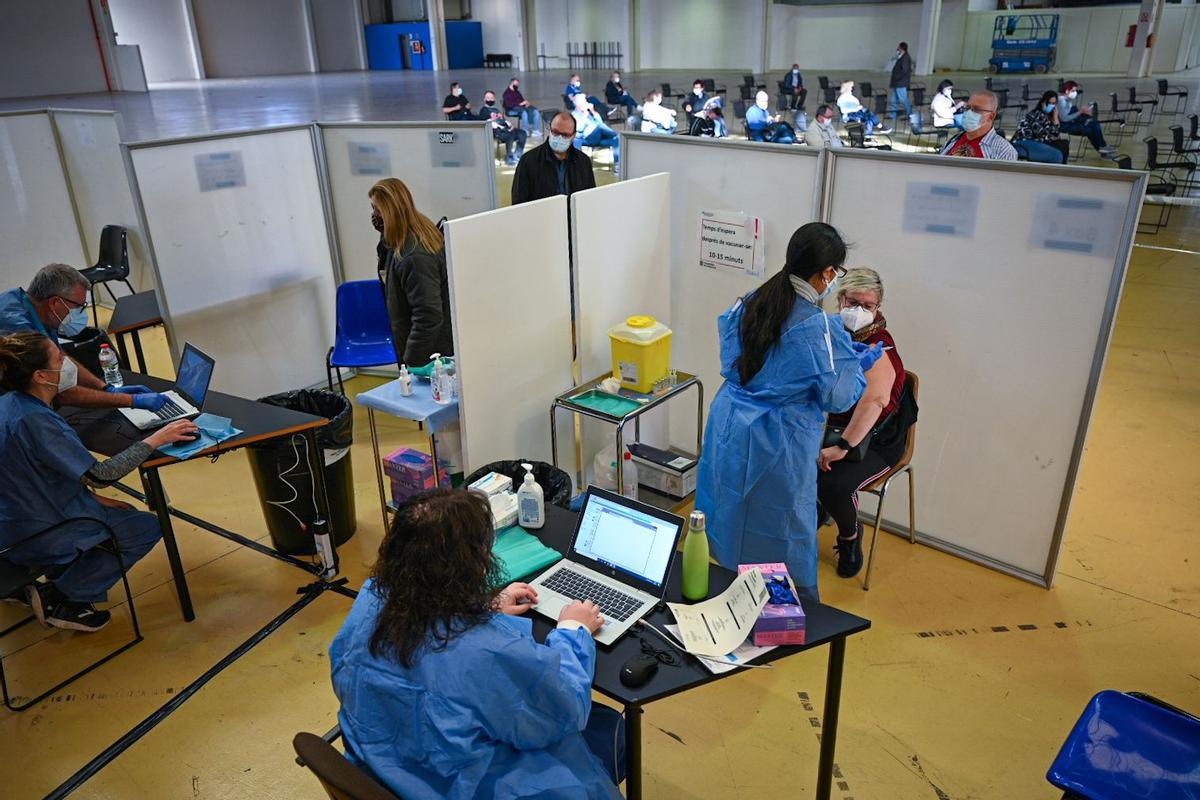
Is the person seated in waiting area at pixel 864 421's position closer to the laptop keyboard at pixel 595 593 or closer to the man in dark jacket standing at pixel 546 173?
the laptop keyboard at pixel 595 593

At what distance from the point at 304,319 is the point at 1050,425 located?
160 inches

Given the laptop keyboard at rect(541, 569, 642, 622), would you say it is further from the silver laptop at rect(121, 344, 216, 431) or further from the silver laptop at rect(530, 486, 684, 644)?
the silver laptop at rect(121, 344, 216, 431)

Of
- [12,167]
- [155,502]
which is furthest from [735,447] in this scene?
[12,167]

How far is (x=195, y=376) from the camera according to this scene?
3137 millimetres

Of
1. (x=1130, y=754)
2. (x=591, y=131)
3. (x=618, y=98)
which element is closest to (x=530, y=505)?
(x=1130, y=754)

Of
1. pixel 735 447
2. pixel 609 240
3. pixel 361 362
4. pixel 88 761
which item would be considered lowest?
pixel 88 761

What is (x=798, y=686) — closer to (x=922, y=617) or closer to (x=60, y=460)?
(x=922, y=617)

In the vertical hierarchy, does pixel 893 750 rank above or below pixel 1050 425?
below

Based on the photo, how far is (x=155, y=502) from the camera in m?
2.97

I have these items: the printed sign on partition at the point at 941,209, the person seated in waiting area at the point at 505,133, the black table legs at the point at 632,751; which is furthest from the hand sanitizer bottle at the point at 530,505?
the person seated in waiting area at the point at 505,133

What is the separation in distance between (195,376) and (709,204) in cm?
225

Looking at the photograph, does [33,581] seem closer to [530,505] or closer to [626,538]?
[530,505]

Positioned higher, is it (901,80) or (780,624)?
(901,80)

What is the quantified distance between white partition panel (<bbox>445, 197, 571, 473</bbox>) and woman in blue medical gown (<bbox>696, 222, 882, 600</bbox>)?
34.9 inches
